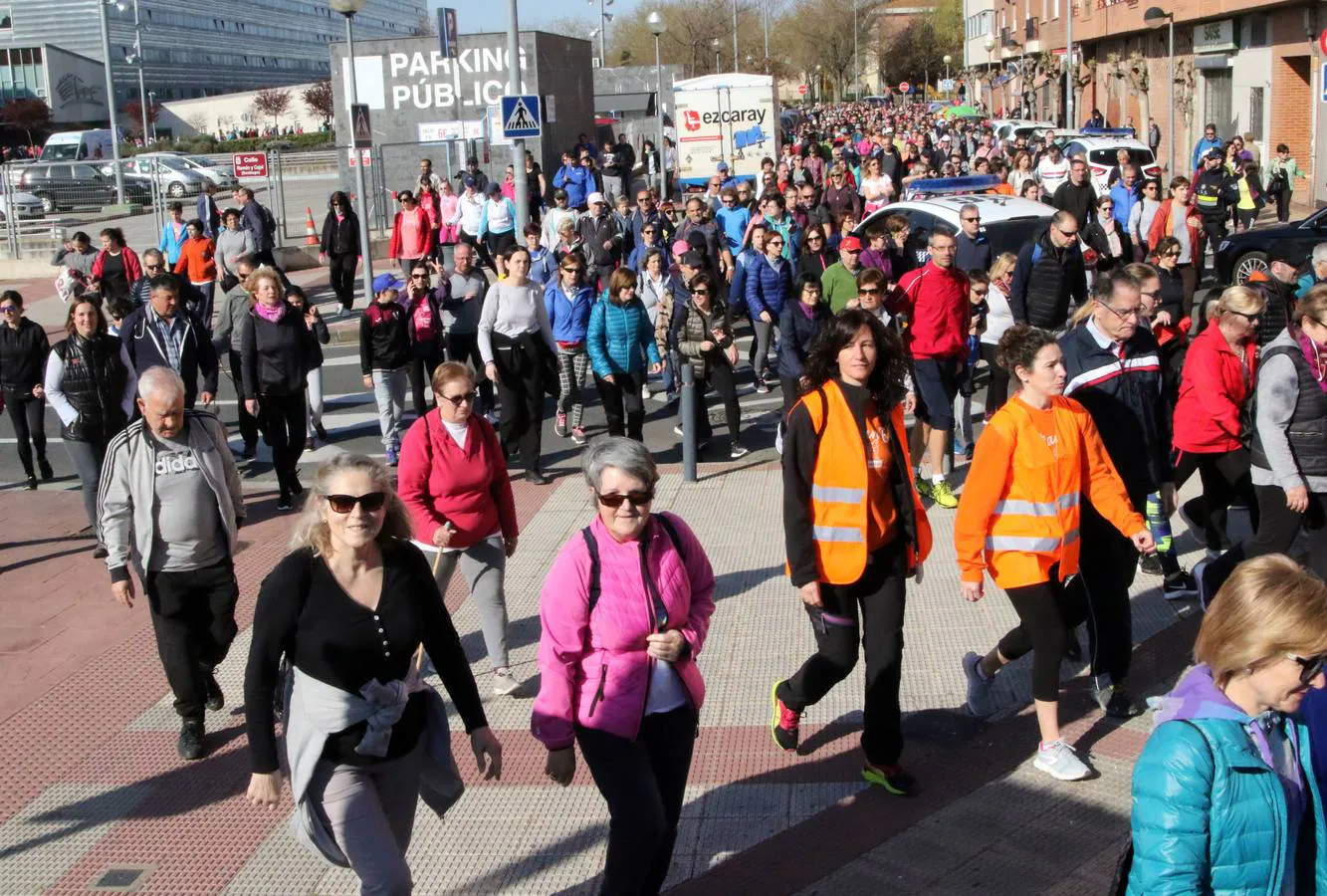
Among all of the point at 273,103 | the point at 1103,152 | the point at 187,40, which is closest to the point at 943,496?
the point at 1103,152

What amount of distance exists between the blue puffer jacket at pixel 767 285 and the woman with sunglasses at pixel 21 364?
5.93 meters

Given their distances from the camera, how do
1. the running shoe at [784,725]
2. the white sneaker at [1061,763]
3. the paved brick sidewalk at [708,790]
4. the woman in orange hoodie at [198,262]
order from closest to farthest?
1. the paved brick sidewalk at [708,790]
2. the white sneaker at [1061,763]
3. the running shoe at [784,725]
4. the woman in orange hoodie at [198,262]

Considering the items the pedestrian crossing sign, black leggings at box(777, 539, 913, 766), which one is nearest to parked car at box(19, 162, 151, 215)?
the pedestrian crossing sign

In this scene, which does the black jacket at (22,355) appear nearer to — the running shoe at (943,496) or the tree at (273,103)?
the running shoe at (943,496)

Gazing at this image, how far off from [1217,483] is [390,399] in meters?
6.49

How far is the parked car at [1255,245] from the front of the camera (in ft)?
56.3

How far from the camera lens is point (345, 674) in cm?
408

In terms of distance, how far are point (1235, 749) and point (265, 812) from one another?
166 inches

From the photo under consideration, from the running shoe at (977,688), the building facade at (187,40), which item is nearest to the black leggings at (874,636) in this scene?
the running shoe at (977,688)

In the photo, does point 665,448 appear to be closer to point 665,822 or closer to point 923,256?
point 923,256

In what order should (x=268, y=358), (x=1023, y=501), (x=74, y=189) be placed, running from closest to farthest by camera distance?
(x=1023, y=501), (x=268, y=358), (x=74, y=189)

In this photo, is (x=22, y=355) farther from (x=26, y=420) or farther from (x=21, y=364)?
(x=26, y=420)

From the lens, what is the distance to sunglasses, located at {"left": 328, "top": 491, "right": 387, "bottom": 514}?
4121 mm

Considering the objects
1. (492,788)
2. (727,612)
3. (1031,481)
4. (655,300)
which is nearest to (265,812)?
(492,788)
